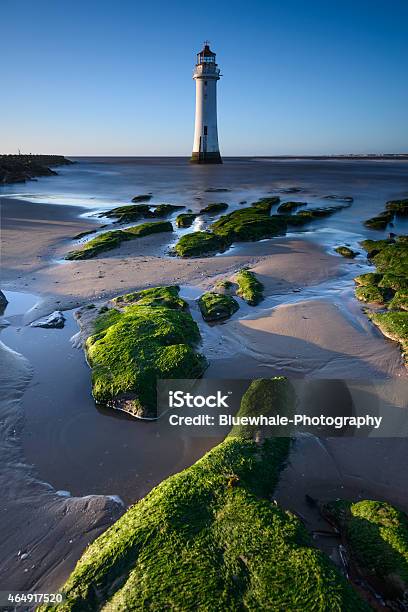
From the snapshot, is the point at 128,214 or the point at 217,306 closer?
the point at 217,306

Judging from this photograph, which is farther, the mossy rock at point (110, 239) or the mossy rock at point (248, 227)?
the mossy rock at point (248, 227)

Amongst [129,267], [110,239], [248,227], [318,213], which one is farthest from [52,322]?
[318,213]

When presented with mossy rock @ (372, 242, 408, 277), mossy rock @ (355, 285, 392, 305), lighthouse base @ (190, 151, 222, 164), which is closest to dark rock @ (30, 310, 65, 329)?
mossy rock @ (355, 285, 392, 305)

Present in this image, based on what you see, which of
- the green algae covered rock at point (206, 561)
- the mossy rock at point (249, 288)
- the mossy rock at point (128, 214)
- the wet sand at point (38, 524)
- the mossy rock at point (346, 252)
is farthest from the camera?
the mossy rock at point (128, 214)

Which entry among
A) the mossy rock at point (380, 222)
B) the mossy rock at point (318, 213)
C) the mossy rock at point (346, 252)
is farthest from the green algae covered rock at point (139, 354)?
the mossy rock at point (318, 213)

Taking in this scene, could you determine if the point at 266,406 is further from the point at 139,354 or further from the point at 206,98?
the point at 206,98

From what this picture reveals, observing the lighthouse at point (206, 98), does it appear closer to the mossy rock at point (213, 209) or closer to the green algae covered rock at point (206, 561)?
the mossy rock at point (213, 209)

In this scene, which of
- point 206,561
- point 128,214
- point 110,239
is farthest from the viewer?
point 128,214

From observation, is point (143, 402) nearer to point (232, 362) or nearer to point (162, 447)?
point (162, 447)

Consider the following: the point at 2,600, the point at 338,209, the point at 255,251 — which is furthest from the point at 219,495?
the point at 338,209
